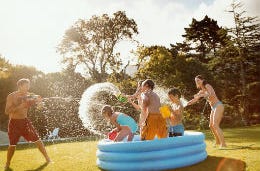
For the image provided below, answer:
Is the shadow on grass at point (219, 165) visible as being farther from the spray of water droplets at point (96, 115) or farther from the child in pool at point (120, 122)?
the spray of water droplets at point (96, 115)

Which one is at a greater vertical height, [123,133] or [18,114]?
Result: [18,114]

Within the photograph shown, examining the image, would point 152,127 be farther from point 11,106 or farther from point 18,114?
point 11,106

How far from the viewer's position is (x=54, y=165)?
8383 mm

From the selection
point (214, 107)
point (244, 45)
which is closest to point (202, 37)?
point (244, 45)

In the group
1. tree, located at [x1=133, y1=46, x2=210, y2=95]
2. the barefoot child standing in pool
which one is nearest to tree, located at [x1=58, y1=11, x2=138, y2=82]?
tree, located at [x1=133, y1=46, x2=210, y2=95]

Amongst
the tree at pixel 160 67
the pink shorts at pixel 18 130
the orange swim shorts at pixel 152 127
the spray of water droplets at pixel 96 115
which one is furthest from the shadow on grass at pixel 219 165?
the tree at pixel 160 67

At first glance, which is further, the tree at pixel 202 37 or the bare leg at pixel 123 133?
the tree at pixel 202 37

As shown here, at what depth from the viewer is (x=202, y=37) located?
1836 inches

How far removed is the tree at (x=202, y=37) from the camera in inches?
1800

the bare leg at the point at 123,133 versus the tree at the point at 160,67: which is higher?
the tree at the point at 160,67

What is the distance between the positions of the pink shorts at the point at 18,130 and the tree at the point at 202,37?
38.3 metres

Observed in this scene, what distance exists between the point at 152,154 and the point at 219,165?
1.29 metres

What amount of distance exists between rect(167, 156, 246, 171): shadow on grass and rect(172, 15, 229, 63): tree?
38399mm

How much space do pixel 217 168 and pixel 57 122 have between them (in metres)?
18.6
